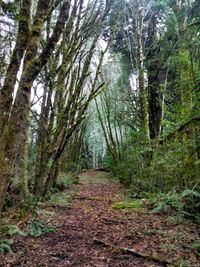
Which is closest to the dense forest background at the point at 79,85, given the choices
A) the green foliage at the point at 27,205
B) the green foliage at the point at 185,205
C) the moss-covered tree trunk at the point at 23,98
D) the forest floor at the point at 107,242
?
the moss-covered tree trunk at the point at 23,98

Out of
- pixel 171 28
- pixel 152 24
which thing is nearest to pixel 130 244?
pixel 171 28

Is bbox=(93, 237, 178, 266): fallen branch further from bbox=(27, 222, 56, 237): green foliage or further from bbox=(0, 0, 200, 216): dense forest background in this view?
bbox=(0, 0, 200, 216): dense forest background

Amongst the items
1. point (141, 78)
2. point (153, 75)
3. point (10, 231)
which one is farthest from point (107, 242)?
point (153, 75)

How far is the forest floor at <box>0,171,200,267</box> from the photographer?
3.96 metres

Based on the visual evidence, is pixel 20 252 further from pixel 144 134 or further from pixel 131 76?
pixel 131 76

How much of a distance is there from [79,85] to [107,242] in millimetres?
4514

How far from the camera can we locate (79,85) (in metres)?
8.14

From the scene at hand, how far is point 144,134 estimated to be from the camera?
995 cm

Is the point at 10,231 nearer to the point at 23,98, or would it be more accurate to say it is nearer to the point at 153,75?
the point at 23,98

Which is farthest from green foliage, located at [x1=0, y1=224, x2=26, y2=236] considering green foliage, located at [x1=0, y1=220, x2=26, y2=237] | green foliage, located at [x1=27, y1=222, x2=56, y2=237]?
green foliage, located at [x1=27, y1=222, x2=56, y2=237]

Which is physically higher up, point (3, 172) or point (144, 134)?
point (144, 134)

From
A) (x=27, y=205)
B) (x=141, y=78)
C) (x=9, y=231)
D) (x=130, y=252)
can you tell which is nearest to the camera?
(x=130, y=252)

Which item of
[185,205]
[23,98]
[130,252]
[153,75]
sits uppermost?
[153,75]

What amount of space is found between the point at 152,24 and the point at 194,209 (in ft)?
36.7
